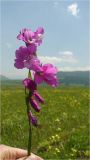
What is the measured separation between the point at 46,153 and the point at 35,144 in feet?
3.46

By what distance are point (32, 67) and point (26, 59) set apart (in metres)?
0.08

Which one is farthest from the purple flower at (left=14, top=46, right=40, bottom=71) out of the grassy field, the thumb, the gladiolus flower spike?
the grassy field

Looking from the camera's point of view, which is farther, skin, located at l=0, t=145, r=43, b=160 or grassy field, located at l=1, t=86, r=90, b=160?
grassy field, located at l=1, t=86, r=90, b=160

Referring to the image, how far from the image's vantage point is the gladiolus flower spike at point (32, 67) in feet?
7.11

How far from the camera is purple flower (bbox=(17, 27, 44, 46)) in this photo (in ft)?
7.22

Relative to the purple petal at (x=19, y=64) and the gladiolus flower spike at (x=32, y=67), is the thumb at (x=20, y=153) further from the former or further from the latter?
the purple petal at (x=19, y=64)

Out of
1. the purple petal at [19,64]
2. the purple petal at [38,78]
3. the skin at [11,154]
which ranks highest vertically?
the purple petal at [19,64]

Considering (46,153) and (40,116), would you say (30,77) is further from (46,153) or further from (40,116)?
(40,116)

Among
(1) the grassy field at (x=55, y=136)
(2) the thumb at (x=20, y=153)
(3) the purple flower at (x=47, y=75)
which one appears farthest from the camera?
(1) the grassy field at (x=55, y=136)

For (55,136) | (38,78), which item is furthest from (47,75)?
(55,136)

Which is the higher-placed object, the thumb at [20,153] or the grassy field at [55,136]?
the thumb at [20,153]

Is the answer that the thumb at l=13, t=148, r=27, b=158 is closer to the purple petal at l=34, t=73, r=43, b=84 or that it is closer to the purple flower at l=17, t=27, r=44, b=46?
the purple petal at l=34, t=73, r=43, b=84

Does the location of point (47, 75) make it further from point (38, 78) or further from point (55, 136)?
point (55, 136)

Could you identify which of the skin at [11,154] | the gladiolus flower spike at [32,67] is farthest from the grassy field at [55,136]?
the gladiolus flower spike at [32,67]
